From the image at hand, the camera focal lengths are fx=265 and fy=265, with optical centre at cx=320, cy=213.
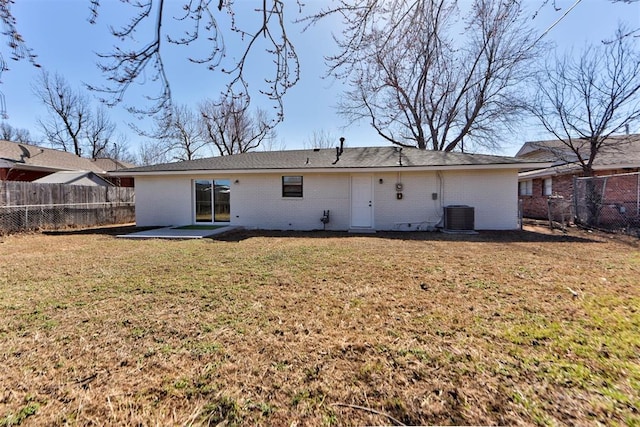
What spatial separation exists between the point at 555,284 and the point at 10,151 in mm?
26303

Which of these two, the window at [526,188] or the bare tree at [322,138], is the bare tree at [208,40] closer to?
the window at [526,188]

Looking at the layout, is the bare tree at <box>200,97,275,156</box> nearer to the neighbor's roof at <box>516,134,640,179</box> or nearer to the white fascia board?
the white fascia board

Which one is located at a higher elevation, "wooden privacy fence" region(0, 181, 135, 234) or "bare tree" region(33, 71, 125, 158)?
"bare tree" region(33, 71, 125, 158)

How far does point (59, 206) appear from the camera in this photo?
406 inches

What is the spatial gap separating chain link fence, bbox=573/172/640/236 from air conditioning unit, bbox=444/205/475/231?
4.44 m

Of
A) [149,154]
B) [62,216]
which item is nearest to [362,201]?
[62,216]

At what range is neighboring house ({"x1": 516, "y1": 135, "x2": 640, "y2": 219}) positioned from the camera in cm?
1140

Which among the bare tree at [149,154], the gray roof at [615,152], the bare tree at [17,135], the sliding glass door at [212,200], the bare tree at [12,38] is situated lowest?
the sliding glass door at [212,200]

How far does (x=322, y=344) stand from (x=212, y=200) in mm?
9775

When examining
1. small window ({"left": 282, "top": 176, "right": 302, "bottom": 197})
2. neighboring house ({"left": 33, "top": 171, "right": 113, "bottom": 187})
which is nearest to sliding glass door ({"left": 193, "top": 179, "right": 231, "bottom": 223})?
small window ({"left": 282, "top": 176, "right": 302, "bottom": 197})

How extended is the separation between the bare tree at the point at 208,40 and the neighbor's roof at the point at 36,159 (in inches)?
671

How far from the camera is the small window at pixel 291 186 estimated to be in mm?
10359

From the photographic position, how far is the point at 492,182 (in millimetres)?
9492

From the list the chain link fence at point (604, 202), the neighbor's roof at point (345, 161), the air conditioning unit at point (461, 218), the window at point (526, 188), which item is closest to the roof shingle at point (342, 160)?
the neighbor's roof at point (345, 161)
